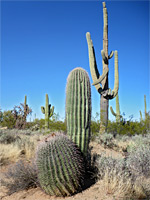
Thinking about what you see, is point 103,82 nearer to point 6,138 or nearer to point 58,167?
point 6,138

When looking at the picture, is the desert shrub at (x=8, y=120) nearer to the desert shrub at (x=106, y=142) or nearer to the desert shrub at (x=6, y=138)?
the desert shrub at (x=6, y=138)

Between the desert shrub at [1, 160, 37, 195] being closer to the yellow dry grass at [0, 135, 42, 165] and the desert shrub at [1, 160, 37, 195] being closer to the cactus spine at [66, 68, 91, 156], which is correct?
the cactus spine at [66, 68, 91, 156]

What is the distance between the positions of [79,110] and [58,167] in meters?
1.38

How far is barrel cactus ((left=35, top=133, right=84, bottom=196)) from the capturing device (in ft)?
14.3

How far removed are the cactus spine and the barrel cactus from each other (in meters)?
0.49

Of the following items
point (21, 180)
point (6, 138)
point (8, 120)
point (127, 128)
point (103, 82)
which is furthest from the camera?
point (8, 120)

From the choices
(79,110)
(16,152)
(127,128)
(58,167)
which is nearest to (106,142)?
(16,152)

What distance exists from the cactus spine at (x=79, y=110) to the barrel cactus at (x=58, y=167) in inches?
19.4

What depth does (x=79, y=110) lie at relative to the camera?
16.8 ft

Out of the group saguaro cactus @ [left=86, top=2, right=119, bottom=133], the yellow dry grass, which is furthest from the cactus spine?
saguaro cactus @ [left=86, top=2, right=119, bottom=133]

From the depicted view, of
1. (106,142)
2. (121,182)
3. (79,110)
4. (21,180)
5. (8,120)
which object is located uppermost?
(8,120)

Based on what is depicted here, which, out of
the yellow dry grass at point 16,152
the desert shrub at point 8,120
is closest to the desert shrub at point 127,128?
the yellow dry grass at point 16,152

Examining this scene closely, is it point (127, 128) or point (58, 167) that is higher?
point (127, 128)

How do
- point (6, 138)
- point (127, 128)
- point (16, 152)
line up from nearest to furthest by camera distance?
point (16, 152), point (6, 138), point (127, 128)
